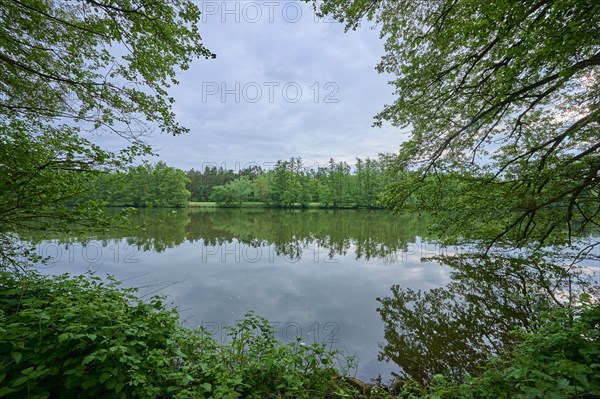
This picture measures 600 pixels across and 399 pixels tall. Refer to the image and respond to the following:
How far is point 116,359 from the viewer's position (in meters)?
2.06

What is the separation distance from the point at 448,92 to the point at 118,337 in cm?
598

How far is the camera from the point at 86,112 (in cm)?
358

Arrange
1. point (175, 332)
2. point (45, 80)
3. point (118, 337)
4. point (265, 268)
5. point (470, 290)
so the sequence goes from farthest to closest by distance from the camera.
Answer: point (265, 268)
point (470, 290)
point (45, 80)
point (175, 332)
point (118, 337)

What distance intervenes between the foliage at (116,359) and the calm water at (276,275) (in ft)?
4.49

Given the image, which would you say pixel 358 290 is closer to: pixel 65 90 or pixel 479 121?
pixel 479 121

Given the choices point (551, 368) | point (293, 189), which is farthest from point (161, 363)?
point (293, 189)

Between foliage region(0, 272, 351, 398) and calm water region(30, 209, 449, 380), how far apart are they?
1369 millimetres

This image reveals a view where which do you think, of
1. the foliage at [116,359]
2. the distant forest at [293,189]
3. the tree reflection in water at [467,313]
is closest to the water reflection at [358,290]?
the tree reflection in water at [467,313]

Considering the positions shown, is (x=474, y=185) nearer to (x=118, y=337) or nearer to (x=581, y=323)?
(x=581, y=323)

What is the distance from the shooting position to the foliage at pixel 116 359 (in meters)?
1.81

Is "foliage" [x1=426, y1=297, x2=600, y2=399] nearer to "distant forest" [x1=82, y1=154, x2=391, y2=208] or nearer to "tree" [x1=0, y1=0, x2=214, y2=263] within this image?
"tree" [x1=0, y1=0, x2=214, y2=263]

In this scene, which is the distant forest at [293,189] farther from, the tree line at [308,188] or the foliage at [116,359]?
the foliage at [116,359]

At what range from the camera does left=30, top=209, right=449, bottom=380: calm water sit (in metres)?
5.16

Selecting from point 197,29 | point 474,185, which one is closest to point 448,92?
point 474,185
